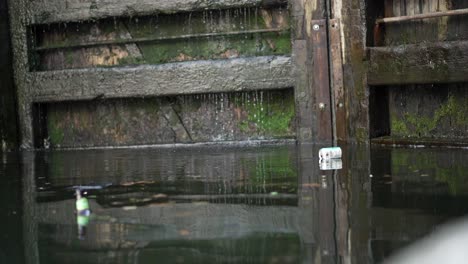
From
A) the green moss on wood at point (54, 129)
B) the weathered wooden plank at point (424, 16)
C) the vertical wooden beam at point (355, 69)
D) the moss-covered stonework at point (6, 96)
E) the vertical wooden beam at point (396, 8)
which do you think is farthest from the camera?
the green moss on wood at point (54, 129)

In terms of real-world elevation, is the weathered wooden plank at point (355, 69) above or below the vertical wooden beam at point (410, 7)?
below

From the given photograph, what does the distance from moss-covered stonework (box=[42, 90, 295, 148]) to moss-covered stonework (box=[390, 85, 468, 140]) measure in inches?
40.6

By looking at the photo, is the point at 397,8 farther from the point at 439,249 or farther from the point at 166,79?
the point at 439,249

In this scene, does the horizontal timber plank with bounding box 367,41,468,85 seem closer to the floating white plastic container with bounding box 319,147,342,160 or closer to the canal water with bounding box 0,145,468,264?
the canal water with bounding box 0,145,468,264

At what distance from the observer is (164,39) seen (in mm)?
7352

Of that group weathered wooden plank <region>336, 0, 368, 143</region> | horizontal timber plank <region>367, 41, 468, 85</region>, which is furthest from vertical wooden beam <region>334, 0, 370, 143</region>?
horizontal timber plank <region>367, 41, 468, 85</region>

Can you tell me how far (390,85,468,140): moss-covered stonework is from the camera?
6219 millimetres

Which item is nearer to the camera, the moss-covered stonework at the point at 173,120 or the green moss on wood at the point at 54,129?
the moss-covered stonework at the point at 173,120

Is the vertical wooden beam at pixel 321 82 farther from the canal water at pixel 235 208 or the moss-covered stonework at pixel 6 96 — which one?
the moss-covered stonework at pixel 6 96

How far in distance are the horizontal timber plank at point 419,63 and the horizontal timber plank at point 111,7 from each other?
1198 millimetres

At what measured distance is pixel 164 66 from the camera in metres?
7.18

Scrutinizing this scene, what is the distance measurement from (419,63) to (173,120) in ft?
8.27

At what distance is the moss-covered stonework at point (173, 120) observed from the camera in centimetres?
714

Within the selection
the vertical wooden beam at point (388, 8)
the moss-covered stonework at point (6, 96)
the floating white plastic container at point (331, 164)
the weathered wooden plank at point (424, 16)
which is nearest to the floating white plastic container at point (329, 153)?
the floating white plastic container at point (331, 164)
